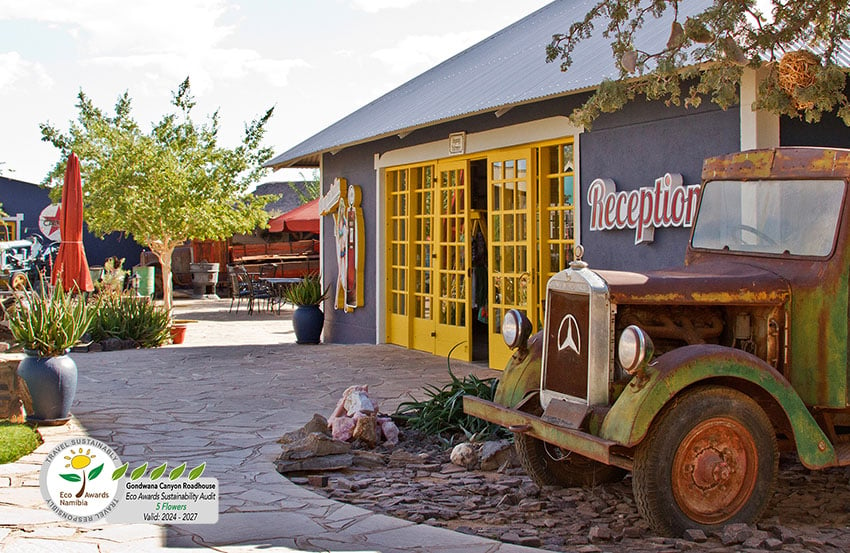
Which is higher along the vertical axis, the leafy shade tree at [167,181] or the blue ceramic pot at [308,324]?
the leafy shade tree at [167,181]

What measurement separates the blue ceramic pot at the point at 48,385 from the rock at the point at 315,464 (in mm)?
2194

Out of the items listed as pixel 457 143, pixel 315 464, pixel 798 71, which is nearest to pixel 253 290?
pixel 457 143

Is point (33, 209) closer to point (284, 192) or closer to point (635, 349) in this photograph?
point (284, 192)

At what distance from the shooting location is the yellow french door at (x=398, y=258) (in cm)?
1271

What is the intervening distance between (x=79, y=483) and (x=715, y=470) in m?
3.38

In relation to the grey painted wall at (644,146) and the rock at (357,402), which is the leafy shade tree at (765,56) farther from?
the rock at (357,402)

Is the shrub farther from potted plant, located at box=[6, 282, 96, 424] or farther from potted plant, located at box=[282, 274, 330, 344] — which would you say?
potted plant, located at box=[282, 274, 330, 344]

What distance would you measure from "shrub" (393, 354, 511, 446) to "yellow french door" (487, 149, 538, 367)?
2546 millimetres

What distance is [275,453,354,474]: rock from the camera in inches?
237

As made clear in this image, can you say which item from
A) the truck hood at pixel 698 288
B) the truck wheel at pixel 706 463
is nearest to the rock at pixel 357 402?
the truck hood at pixel 698 288

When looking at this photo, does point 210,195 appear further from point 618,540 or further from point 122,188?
point 618,540

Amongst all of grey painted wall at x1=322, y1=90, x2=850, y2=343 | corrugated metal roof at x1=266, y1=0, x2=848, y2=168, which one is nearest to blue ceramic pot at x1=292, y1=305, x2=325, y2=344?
corrugated metal roof at x1=266, y1=0, x2=848, y2=168

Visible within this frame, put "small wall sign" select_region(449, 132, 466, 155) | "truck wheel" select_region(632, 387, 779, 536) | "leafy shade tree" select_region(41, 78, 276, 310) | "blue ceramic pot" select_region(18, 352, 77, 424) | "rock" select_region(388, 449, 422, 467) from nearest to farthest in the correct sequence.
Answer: "truck wheel" select_region(632, 387, 779, 536) < "rock" select_region(388, 449, 422, 467) < "blue ceramic pot" select_region(18, 352, 77, 424) < "small wall sign" select_region(449, 132, 466, 155) < "leafy shade tree" select_region(41, 78, 276, 310)

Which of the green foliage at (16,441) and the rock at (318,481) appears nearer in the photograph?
the rock at (318,481)
